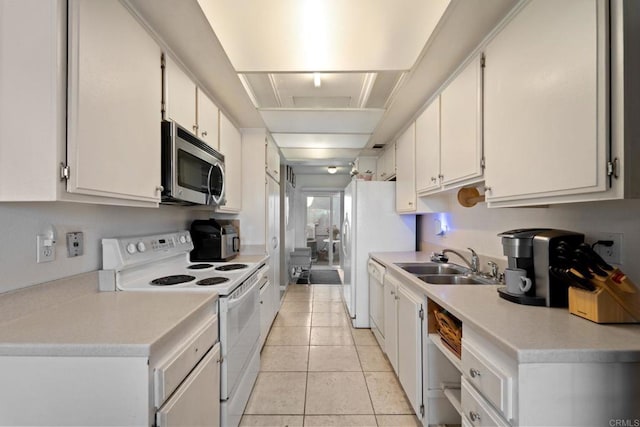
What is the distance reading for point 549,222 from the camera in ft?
4.78

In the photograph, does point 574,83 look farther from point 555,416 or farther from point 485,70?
point 555,416

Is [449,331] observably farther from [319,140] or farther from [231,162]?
[319,140]

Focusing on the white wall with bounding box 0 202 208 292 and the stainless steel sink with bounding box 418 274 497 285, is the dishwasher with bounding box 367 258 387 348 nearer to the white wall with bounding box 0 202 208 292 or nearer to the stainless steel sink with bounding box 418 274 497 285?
the stainless steel sink with bounding box 418 274 497 285

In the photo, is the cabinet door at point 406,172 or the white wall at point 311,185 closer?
the cabinet door at point 406,172

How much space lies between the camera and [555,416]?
0.86m

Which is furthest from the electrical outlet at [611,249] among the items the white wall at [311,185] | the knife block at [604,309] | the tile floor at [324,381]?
the white wall at [311,185]

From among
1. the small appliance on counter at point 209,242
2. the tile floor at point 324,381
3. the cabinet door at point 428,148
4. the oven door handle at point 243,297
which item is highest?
the cabinet door at point 428,148

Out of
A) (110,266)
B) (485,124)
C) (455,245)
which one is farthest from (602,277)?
(110,266)

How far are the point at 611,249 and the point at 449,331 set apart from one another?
761 millimetres

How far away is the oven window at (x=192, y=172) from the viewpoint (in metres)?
1.62

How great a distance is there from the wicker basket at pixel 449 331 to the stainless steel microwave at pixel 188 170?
1610mm

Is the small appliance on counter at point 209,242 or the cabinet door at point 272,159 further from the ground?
the cabinet door at point 272,159

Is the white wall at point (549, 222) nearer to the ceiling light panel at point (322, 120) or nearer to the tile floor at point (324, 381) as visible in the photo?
the ceiling light panel at point (322, 120)

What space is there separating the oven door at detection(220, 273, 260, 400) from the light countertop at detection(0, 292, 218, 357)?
0.56ft
